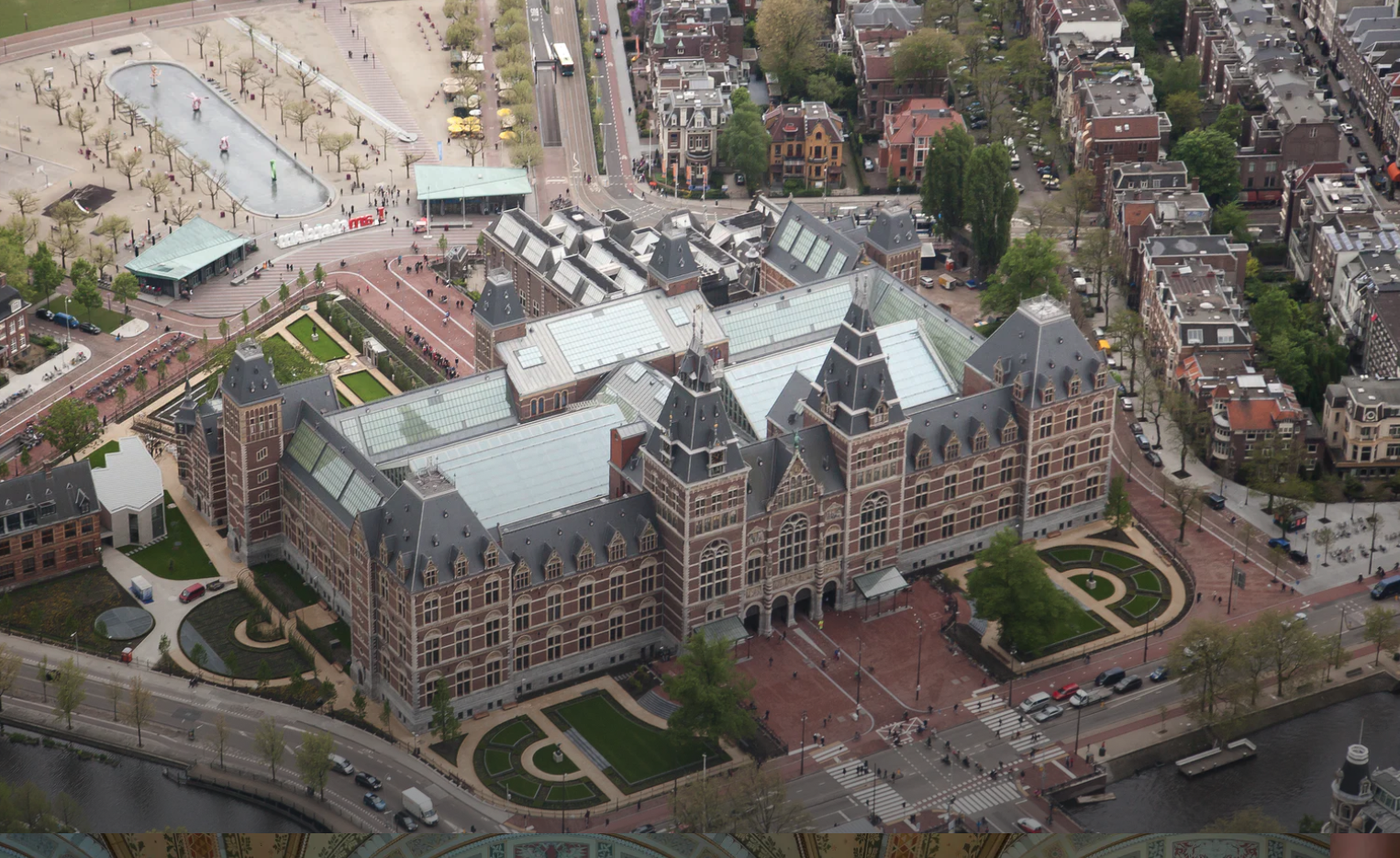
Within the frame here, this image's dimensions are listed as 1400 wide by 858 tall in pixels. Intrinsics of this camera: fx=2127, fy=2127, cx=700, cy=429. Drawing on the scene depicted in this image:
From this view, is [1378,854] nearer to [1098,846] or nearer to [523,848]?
[1098,846]

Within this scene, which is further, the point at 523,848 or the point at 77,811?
the point at 77,811

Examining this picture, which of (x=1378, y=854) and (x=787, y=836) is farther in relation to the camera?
(x=787, y=836)

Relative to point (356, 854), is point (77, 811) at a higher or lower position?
lower

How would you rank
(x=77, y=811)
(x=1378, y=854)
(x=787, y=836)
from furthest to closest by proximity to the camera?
(x=77, y=811) < (x=787, y=836) < (x=1378, y=854)

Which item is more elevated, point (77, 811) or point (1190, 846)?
point (1190, 846)

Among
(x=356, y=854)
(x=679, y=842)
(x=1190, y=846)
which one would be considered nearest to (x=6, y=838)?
(x=356, y=854)

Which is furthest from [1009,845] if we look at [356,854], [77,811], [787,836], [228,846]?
[77,811]

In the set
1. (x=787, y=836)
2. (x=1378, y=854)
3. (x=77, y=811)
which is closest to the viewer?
(x=1378, y=854)

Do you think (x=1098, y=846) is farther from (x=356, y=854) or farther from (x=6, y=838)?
(x=6, y=838)
